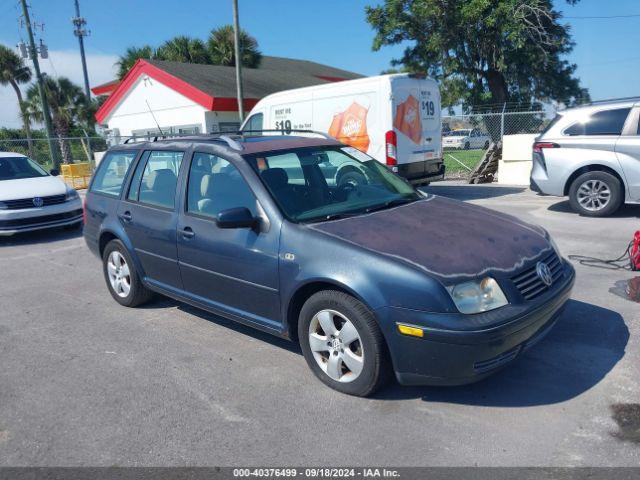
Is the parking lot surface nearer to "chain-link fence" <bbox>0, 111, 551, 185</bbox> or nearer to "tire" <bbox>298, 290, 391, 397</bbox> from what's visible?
"tire" <bbox>298, 290, 391, 397</bbox>

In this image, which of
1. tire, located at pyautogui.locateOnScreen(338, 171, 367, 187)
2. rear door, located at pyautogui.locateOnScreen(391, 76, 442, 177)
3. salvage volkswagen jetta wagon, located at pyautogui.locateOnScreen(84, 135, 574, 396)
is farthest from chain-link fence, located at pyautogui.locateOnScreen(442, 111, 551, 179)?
salvage volkswagen jetta wagon, located at pyautogui.locateOnScreen(84, 135, 574, 396)

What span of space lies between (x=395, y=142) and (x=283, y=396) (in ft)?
24.0

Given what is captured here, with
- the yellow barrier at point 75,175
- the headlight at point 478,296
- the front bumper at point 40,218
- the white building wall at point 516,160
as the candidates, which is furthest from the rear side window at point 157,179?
the yellow barrier at point 75,175

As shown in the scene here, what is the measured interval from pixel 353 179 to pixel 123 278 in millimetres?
2575

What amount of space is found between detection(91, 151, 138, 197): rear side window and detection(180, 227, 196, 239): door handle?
1.35 meters

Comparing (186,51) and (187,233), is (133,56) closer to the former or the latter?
(186,51)

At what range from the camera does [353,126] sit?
10492mm

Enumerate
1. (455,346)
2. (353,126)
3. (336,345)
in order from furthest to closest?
(353,126) → (336,345) → (455,346)

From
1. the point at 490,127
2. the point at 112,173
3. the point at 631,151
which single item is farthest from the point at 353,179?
the point at 490,127

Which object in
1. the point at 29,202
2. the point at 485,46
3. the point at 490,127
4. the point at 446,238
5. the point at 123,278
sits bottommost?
the point at 123,278

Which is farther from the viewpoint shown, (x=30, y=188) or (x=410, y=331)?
(x=30, y=188)

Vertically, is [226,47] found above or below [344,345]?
above

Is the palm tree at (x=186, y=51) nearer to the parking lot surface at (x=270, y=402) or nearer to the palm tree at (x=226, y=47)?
the palm tree at (x=226, y=47)

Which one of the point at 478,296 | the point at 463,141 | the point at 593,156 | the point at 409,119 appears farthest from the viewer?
the point at 463,141
